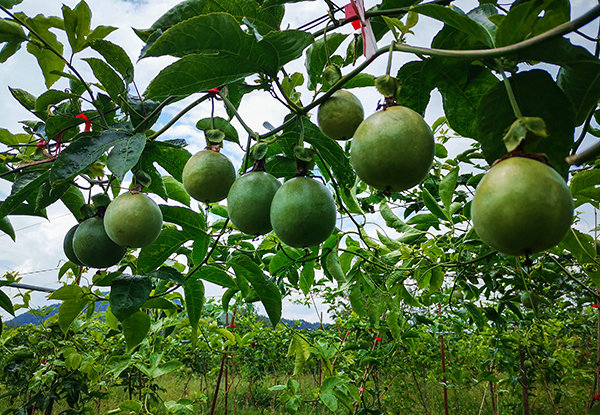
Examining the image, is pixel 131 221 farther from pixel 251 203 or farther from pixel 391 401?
pixel 391 401

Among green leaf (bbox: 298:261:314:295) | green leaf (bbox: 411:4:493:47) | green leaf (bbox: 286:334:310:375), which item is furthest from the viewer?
green leaf (bbox: 286:334:310:375)

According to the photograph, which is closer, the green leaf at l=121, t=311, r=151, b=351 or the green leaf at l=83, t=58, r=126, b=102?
the green leaf at l=83, t=58, r=126, b=102

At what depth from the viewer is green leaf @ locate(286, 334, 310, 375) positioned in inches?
92.5

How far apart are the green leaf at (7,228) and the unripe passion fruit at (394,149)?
6.02 ft

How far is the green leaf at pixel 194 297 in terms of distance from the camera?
166 centimetres

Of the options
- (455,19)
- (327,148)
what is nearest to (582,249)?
(327,148)

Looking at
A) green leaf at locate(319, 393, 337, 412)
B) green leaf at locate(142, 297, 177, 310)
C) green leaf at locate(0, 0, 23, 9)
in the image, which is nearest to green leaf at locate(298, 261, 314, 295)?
green leaf at locate(319, 393, 337, 412)

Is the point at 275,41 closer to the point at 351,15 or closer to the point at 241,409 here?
the point at 351,15

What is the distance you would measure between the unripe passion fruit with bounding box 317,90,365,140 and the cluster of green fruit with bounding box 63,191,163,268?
0.57m

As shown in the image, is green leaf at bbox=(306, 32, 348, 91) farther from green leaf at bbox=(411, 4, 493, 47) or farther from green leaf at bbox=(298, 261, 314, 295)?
green leaf at bbox=(298, 261, 314, 295)

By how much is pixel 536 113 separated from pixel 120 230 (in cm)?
106

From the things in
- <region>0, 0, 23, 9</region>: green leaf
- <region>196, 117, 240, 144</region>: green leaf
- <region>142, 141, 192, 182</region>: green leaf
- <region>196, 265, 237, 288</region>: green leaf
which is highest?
<region>0, 0, 23, 9</region>: green leaf

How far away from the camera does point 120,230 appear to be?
41.7 inches

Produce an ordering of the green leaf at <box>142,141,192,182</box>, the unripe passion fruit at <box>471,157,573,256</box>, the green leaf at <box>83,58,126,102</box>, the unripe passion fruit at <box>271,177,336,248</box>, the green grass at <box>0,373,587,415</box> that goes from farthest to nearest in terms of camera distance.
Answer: the green grass at <box>0,373,587,415</box> < the green leaf at <box>142,141,192,182</box> < the green leaf at <box>83,58,126,102</box> < the unripe passion fruit at <box>271,177,336,248</box> < the unripe passion fruit at <box>471,157,573,256</box>
